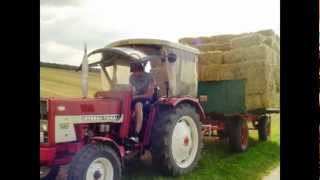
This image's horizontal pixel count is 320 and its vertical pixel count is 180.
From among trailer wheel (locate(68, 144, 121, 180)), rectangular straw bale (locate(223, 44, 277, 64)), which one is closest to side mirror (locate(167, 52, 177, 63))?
rectangular straw bale (locate(223, 44, 277, 64))

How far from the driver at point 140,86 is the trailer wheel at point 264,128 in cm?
48

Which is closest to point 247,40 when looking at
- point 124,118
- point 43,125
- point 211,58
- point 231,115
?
point 211,58

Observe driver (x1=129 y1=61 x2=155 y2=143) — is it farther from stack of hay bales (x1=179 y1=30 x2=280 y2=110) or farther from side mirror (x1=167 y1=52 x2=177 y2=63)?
stack of hay bales (x1=179 y1=30 x2=280 y2=110)

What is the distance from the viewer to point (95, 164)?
6.22 feet

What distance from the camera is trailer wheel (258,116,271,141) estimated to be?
77.5 inches

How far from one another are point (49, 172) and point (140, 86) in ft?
1.68

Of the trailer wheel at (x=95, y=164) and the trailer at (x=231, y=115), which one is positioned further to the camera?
the trailer at (x=231, y=115)

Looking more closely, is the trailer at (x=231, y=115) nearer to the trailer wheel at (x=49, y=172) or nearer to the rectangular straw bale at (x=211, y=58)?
the rectangular straw bale at (x=211, y=58)

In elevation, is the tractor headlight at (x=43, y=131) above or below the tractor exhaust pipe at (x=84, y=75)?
below

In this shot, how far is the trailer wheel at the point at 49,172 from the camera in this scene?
1.89 meters

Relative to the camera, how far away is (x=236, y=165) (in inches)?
79.0

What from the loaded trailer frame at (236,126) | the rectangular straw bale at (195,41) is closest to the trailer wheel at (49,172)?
the loaded trailer frame at (236,126)

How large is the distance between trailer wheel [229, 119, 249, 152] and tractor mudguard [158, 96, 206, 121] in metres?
0.14

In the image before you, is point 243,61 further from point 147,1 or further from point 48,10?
point 48,10
